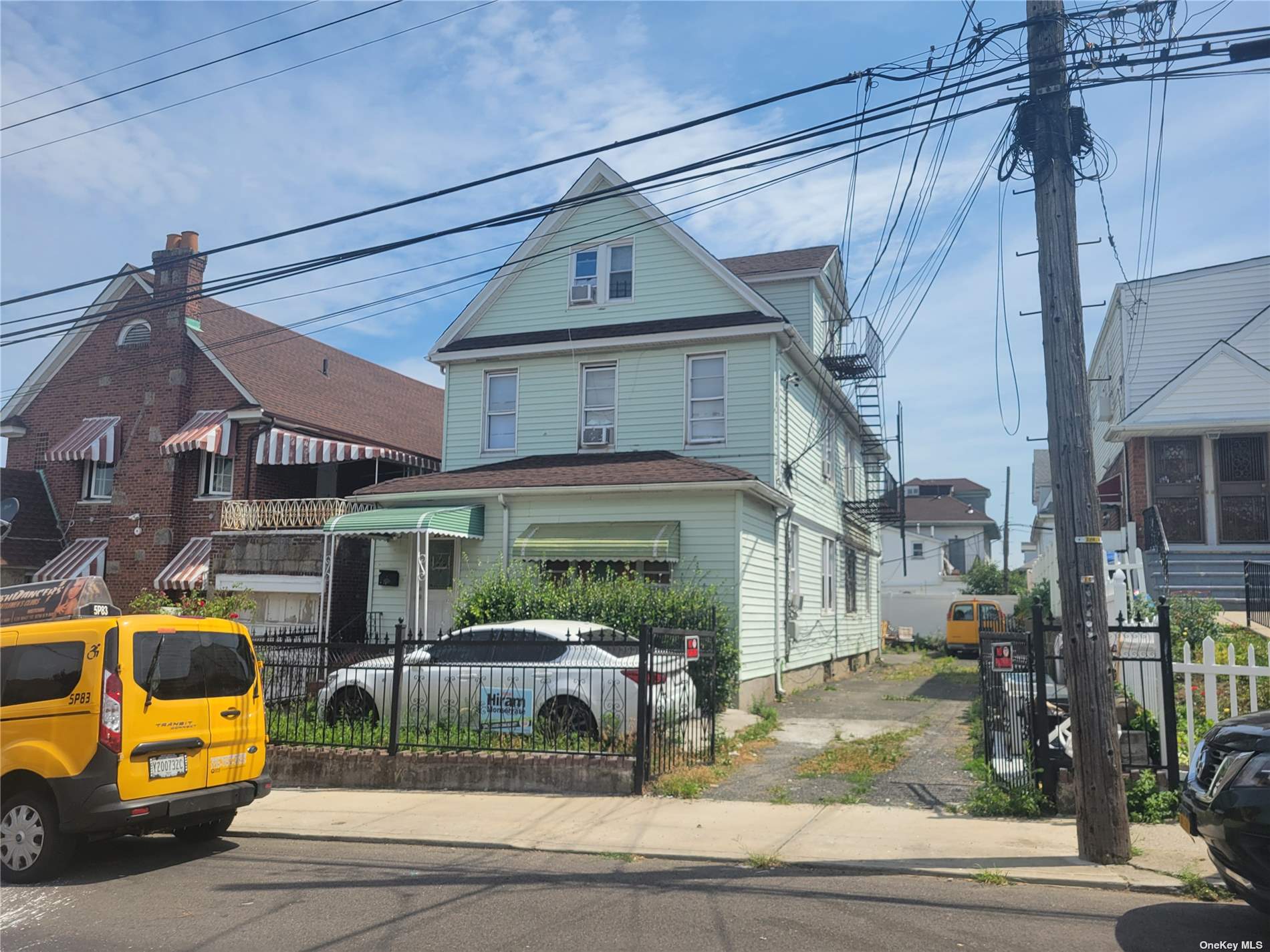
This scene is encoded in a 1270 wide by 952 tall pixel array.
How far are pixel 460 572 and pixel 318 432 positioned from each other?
7216mm

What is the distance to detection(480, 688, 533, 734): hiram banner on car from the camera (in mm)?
10750

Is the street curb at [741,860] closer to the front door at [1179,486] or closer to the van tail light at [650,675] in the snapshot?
the van tail light at [650,675]

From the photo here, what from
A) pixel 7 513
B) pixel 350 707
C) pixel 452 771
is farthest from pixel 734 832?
pixel 7 513

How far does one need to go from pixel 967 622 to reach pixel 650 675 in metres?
25.7

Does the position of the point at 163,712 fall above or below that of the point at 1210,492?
below

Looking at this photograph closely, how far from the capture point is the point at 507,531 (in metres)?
17.9

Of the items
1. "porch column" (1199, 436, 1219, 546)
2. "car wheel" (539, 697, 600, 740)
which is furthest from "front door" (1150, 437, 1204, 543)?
"car wheel" (539, 697, 600, 740)

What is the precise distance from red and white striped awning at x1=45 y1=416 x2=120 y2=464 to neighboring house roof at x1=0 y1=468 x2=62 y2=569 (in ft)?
3.32

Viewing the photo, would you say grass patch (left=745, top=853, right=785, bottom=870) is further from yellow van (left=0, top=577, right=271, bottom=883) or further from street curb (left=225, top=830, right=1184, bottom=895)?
yellow van (left=0, top=577, right=271, bottom=883)

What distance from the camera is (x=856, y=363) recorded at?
22.3m

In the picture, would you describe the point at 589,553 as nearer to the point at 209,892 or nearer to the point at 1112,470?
the point at 209,892

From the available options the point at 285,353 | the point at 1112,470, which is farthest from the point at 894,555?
the point at 285,353

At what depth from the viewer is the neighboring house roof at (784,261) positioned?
70.7 ft

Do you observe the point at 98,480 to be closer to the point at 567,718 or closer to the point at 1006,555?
the point at 567,718
